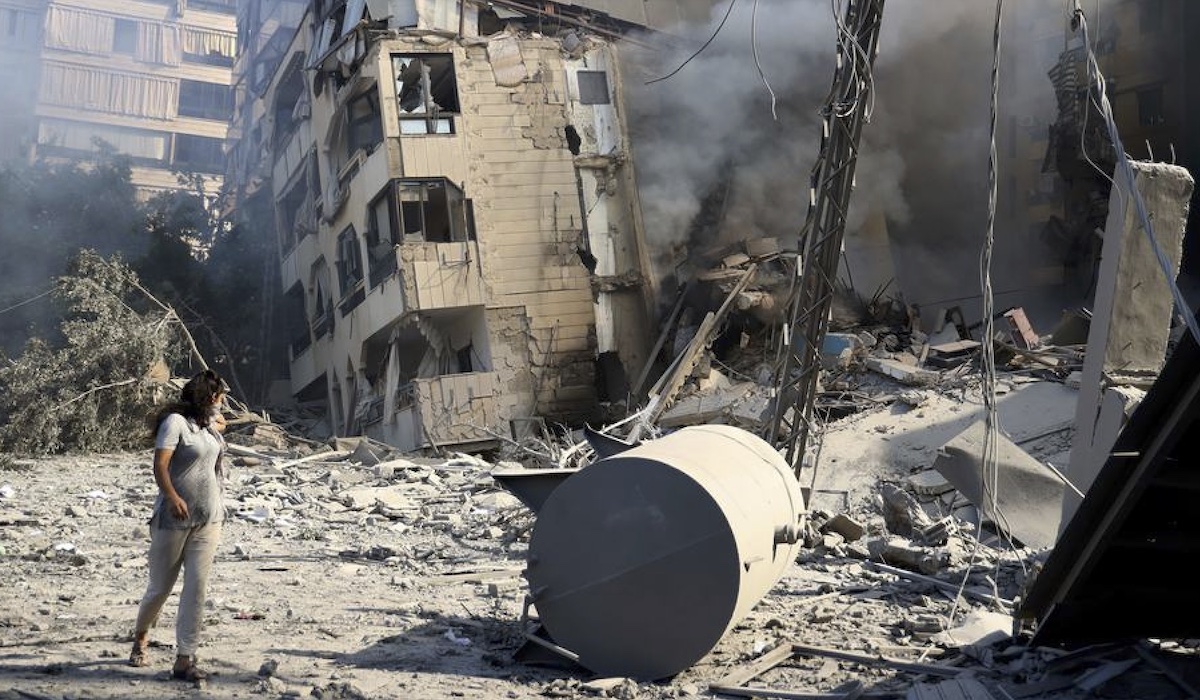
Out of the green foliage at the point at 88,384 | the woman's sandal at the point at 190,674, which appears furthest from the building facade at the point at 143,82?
the woman's sandal at the point at 190,674

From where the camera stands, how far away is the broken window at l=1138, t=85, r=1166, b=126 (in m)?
26.0

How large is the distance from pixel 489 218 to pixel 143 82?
117ft

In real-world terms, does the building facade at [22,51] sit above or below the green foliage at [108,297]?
above

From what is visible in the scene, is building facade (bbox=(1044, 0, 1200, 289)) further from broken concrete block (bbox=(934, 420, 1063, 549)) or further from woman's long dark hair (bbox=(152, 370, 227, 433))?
woman's long dark hair (bbox=(152, 370, 227, 433))

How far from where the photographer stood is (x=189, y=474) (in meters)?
6.12

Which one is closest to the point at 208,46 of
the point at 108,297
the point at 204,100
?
the point at 204,100

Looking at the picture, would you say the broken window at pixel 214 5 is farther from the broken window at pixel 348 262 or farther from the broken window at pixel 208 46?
the broken window at pixel 348 262

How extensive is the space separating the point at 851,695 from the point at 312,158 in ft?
81.5

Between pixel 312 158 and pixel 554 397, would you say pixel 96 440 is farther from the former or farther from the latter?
pixel 312 158

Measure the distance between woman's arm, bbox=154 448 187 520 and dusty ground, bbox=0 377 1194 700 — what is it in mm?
856

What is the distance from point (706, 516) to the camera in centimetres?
655

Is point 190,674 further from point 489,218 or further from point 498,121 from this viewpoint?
point 498,121

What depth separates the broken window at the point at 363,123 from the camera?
25125 millimetres

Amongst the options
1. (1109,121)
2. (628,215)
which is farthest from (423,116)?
Result: (1109,121)
